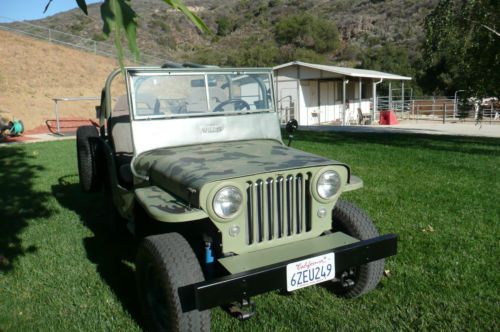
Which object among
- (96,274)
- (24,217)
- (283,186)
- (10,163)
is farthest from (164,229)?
(10,163)

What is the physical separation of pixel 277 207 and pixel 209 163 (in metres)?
0.58

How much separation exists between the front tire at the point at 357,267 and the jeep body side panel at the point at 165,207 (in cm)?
119

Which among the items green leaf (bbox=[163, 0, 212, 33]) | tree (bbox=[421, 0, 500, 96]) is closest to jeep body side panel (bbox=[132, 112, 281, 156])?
green leaf (bbox=[163, 0, 212, 33])

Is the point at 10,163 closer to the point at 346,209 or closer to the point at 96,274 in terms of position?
the point at 96,274

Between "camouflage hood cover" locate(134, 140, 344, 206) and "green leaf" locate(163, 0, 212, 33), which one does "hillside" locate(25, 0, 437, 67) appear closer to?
"camouflage hood cover" locate(134, 140, 344, 206)

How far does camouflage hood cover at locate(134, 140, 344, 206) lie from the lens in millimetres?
2945

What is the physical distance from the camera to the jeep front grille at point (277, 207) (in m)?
2.98

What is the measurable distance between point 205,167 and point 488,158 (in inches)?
330

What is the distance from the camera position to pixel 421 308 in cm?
335

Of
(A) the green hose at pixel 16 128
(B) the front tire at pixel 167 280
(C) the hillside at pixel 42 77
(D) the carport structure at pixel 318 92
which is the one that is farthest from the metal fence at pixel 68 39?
(B) the front tire at pixel 167 280

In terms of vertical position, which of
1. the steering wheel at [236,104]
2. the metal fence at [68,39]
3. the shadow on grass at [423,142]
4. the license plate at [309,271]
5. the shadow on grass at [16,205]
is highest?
the metal fence at [68,39]

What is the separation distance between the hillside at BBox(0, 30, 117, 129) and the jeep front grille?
19.9 metres

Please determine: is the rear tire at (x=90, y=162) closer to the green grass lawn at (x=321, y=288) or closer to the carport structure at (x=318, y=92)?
the green grass lawn at (x=321, y=288)

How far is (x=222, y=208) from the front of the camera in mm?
2865
